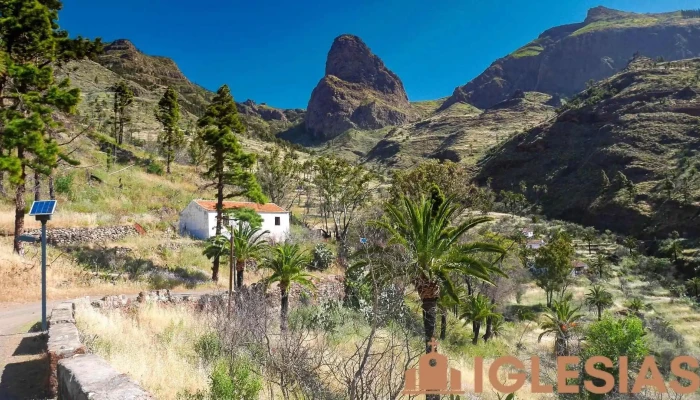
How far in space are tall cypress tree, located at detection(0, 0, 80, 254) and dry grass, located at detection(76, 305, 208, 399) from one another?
27.3 ft

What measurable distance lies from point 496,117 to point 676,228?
395 ft

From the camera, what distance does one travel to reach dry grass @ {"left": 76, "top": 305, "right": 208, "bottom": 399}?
7.05 metres

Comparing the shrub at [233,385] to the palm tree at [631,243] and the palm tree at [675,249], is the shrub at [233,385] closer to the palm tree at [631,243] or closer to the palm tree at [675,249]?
the palm tree at [675,249]

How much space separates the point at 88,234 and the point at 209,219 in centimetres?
886

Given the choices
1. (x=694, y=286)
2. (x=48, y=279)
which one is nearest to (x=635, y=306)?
(x=694, y=286)

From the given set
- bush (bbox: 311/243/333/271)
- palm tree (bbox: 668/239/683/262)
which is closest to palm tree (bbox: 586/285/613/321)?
palm tree (bbox: 668/239/683/262)

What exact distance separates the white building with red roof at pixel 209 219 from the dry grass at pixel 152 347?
1763 cm

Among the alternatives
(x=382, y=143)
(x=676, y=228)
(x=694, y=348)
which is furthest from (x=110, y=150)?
(x=382, y=143)

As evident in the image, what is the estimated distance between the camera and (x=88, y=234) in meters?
25.3

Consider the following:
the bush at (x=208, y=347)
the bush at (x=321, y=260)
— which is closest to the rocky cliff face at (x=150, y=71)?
the bush at (x=321, y=260)

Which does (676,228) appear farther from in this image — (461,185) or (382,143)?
(382,143)

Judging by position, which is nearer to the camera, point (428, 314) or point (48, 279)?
point (428, 314)

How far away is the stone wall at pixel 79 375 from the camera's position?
4.36 meters

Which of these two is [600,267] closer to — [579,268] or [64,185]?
[579,268]
